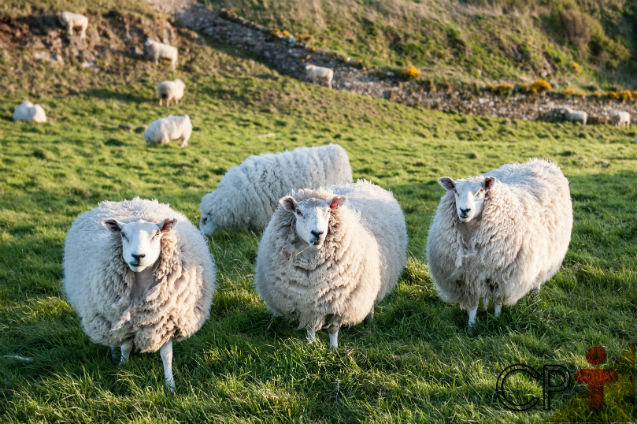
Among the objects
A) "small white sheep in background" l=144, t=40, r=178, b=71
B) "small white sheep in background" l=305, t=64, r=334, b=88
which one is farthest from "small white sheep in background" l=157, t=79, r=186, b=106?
"small white sheep in background" l=305, t=64, r=334, b=88

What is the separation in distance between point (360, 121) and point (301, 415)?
15235 millimetres

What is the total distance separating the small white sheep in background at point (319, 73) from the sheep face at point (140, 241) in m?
17.3

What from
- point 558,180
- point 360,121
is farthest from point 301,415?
point 360,121

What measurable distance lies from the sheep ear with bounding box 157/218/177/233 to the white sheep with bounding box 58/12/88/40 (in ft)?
59.6

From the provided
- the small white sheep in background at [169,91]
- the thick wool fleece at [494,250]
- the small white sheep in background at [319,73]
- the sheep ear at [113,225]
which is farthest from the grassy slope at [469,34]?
the sheep ear at [113,225]

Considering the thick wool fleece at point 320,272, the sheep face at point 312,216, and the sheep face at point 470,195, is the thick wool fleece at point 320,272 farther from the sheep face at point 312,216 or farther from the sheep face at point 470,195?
the sheep face at point 470,195

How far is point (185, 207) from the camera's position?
7711 millimetres

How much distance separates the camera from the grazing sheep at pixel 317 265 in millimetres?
3553

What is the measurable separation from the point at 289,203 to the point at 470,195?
5.38 feet

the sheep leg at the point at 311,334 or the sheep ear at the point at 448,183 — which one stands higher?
the sheep ear at the point at 448,183

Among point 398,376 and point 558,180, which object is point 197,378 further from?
point 558,180

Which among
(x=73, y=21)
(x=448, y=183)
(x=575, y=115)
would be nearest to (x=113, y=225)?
(x=448, y=183)

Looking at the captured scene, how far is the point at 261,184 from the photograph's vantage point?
700 cm

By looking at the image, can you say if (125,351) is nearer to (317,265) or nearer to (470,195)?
(317,265)
